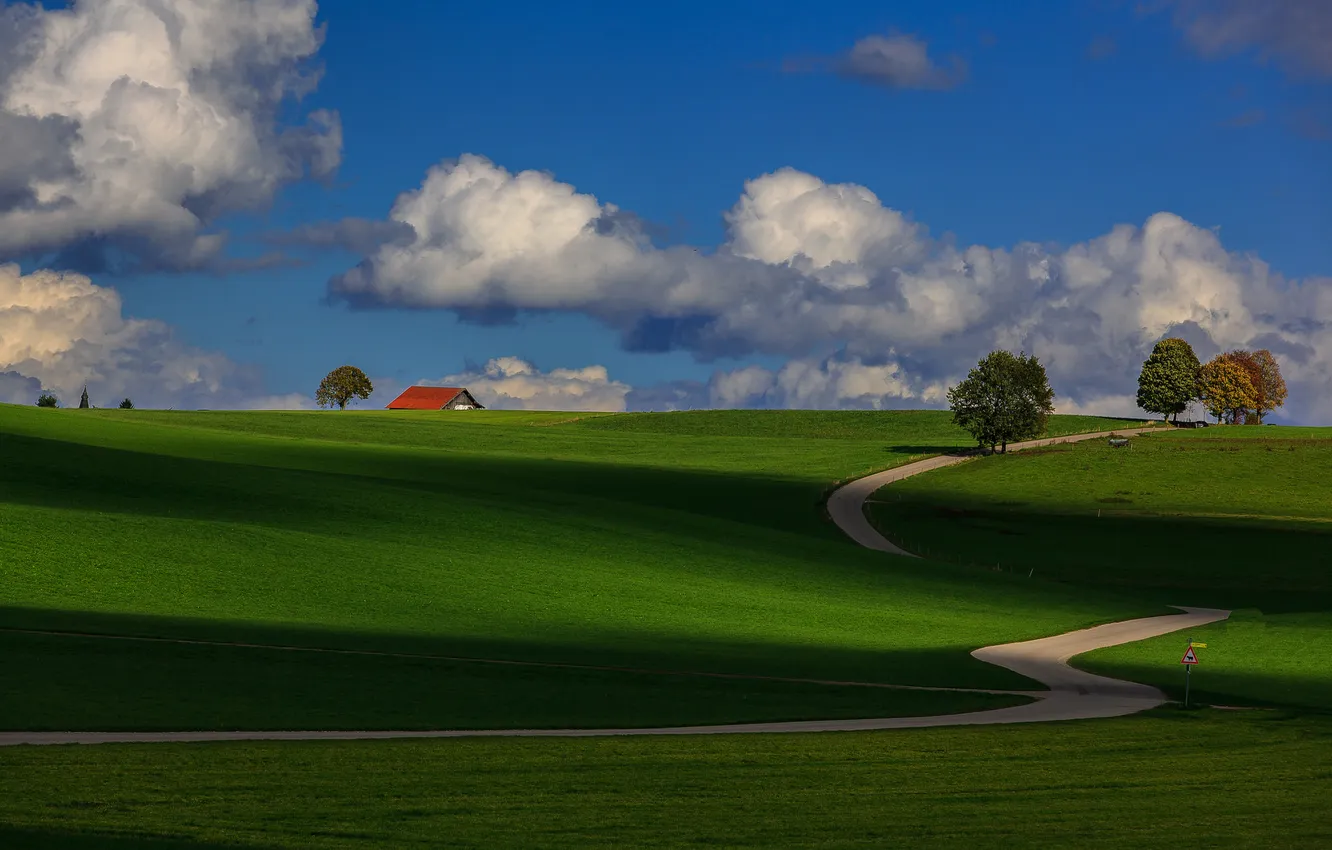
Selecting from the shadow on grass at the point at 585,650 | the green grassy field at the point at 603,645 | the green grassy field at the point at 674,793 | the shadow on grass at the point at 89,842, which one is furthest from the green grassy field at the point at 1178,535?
the shadow on grass at the point at 89,842

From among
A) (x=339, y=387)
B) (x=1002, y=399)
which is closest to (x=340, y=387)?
(x=339, y=387)

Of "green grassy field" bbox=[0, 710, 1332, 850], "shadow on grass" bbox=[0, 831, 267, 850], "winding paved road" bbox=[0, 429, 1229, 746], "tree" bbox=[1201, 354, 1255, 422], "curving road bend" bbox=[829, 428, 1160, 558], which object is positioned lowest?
"winding paved road" bbox=[0, 429, 1229, 746]

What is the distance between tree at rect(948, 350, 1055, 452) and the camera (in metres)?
109

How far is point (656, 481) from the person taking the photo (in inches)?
3600

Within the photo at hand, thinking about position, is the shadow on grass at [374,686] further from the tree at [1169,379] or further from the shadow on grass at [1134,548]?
the tree at [1169,379]

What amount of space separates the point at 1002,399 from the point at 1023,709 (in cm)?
8001

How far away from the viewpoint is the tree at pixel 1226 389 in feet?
526

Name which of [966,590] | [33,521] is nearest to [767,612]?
[966,590]

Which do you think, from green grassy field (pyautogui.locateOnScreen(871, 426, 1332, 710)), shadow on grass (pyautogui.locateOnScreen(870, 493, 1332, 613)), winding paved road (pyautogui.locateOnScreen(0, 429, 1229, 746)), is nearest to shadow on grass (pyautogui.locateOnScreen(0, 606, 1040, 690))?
winding paved road (pyautogui.locateOnScreen(0, 429, 1229, 746))

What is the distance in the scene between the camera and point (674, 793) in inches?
796

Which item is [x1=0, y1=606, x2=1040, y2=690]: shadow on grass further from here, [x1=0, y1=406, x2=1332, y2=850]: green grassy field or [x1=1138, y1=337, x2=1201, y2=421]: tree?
[x1=1138, y1=337, x2=1201, y2=421]: tree

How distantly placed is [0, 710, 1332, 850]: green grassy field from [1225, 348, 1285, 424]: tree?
511 ft

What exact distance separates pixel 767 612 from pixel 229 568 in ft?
62.1

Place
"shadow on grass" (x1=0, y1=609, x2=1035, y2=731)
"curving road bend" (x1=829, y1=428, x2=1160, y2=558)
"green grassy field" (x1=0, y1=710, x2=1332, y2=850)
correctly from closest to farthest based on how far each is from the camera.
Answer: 1. "green grassy field" (x1=0, y1=710, x2=1332, y2=850)
2. "shadow on grass" (x1=0, y1=609, x2=1035, y2=731)
3. "curving road bend" (x1=829, y1=428, x2=1160, y2=558)
